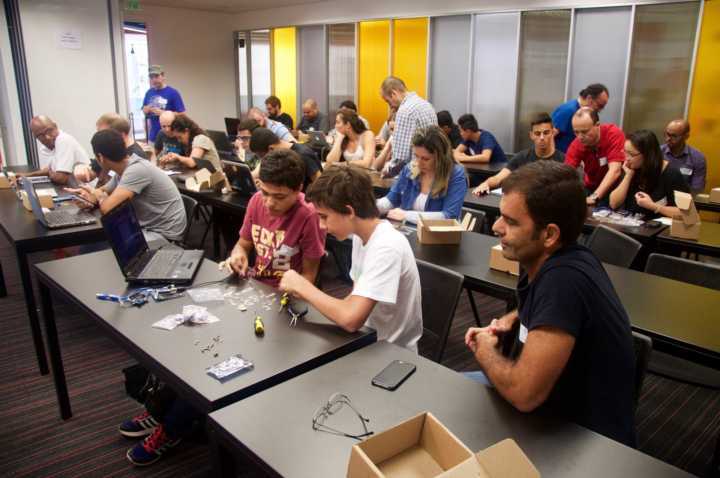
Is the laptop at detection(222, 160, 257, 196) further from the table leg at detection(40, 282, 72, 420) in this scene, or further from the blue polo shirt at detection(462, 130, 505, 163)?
the blue polo shirt at detection(462, 130, 505, 163)

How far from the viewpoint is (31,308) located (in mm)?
2980

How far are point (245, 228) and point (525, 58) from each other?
5.64 m

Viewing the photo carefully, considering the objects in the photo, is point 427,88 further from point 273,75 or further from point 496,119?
point 273,75

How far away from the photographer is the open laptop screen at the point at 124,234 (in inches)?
84.7

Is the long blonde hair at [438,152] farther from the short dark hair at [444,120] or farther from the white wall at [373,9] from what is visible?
the white wall at [373,9]

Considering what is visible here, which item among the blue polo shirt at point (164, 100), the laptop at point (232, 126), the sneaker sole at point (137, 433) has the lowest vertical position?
the sneaker sole at point (137, 433)

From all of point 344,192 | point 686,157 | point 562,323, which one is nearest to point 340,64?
point 686,157

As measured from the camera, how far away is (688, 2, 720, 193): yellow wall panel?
18.6 ft

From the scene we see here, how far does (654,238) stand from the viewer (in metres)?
3.24

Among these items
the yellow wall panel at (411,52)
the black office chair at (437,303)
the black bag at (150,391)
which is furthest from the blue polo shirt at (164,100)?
the black office chair at (437,303)

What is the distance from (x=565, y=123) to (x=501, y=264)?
142 inches

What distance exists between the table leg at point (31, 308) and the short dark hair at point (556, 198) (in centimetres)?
274

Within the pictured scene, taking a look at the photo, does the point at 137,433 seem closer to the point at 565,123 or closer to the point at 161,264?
the point at 161,264

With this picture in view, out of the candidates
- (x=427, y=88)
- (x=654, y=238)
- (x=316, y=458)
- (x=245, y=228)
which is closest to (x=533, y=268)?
(x=316, y=458)
